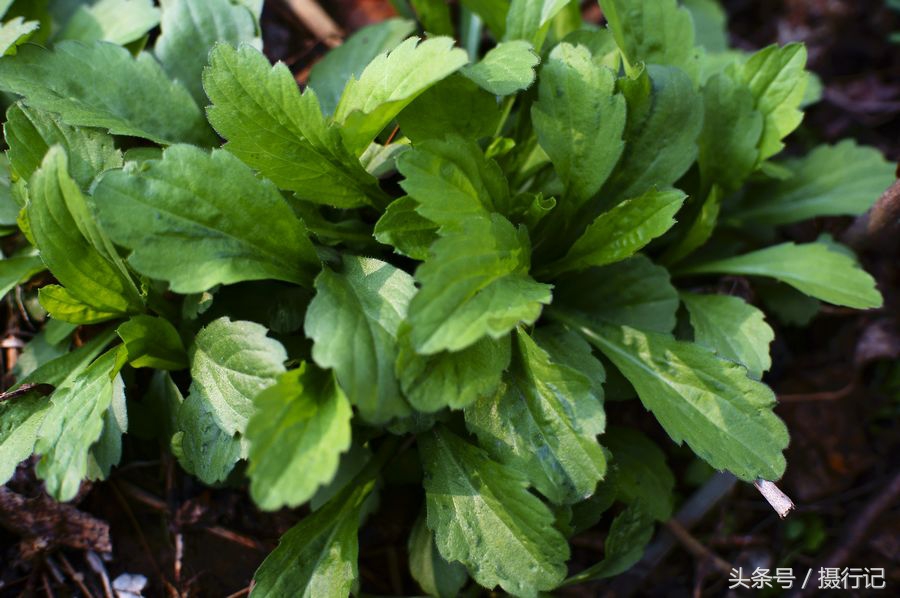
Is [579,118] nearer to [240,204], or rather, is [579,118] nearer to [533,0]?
[533,0]

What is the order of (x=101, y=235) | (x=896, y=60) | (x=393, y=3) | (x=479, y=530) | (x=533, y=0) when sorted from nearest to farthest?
(x=101, y=235)
(x=479, y=530)
(x=533, y=0)
(x=393, y=3)
(x=896, y=60)

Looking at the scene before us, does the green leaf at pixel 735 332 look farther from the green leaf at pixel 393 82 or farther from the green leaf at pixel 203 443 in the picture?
the green leaf at pixel 203 443

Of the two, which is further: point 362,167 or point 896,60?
point 896,60

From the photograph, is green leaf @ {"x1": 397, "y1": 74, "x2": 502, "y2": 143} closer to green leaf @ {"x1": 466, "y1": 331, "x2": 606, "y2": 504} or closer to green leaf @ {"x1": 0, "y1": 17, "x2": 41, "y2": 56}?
green leaf @ {"x1": 466, "y1": 331, "x2": 606, "y2": 504}

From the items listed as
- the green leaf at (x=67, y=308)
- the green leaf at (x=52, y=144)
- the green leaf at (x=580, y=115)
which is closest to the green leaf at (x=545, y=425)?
the green leaf at (x=580, y=115)

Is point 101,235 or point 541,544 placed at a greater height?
point 101,235

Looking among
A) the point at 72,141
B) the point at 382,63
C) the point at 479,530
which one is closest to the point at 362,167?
the point at 382,63
